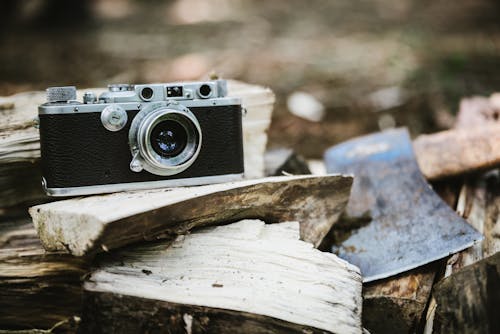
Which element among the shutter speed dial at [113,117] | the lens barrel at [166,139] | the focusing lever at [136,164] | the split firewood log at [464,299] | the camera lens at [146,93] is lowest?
the split firewood log at [464,299]

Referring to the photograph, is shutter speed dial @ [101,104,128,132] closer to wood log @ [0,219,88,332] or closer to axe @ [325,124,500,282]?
wood log @ [0,219,88,332]

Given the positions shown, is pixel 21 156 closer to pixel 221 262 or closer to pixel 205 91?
pixel 205 91

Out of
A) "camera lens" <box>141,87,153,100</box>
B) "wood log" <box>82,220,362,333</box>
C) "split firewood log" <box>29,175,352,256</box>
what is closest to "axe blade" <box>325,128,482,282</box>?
"split firewood log" <box>29,175,352,256</box>

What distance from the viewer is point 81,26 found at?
573 centimetres

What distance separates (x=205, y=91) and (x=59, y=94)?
1.54 ft

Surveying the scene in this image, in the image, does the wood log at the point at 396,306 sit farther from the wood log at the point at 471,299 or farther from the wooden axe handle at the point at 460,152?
the wooden axe handle at the point at 460,152

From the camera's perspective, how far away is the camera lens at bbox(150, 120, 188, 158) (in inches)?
61.6

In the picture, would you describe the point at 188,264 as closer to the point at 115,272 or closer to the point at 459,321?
the point at 115,272

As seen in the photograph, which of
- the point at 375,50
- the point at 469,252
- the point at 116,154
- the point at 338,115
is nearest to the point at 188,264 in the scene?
the point at 116,154

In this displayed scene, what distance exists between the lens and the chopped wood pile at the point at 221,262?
1177 mm

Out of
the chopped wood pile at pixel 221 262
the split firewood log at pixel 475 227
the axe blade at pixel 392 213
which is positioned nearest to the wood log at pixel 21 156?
the chopped wood pile at pixel 221 262

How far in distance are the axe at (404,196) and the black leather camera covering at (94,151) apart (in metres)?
0.59

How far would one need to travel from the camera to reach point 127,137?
1544 millimetres

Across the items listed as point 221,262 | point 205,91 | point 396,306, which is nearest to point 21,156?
point 205,91
